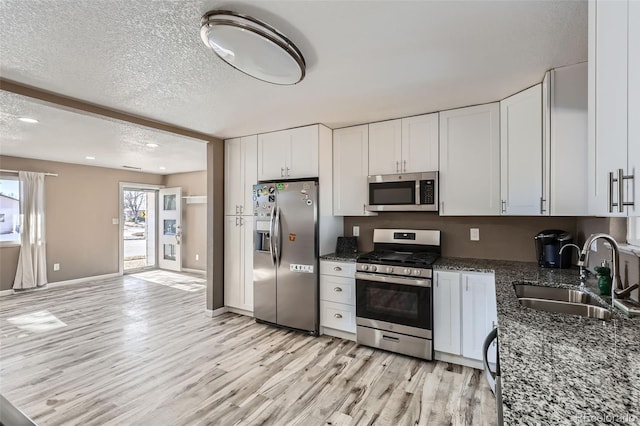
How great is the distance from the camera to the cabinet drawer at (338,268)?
3.18 meters

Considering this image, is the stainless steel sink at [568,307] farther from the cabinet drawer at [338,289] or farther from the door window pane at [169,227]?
the door window pane at [169,227]

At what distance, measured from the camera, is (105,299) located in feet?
15.9

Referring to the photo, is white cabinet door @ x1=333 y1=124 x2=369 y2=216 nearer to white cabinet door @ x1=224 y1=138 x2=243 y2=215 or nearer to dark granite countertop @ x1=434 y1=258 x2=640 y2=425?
white cabinet door @ x1=224 y1=138 x2=243 y2=215

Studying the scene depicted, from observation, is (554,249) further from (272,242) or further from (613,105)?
(272,242)

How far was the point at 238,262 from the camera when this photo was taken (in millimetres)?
4008

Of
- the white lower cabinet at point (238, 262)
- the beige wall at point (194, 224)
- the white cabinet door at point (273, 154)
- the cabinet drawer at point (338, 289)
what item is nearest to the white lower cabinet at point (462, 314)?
the cabinet drawer at point (338, 289)

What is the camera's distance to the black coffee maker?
2518 millimetres

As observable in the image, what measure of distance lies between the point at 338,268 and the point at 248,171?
175cm

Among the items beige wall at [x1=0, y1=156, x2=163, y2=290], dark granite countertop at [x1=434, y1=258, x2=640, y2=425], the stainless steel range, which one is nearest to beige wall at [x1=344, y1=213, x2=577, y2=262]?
the stainless steel range

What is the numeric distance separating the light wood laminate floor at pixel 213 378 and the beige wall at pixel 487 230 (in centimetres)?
115

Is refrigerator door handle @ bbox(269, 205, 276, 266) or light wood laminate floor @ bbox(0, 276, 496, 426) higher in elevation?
refrigerator door handle @ bbox(269, 205, 276, 266)

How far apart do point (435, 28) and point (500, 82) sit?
1.01 m

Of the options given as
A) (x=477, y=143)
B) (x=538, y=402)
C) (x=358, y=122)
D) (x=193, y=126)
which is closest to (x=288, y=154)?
(x=358, y=122)

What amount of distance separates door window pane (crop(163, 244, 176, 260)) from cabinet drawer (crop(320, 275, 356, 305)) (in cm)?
515
